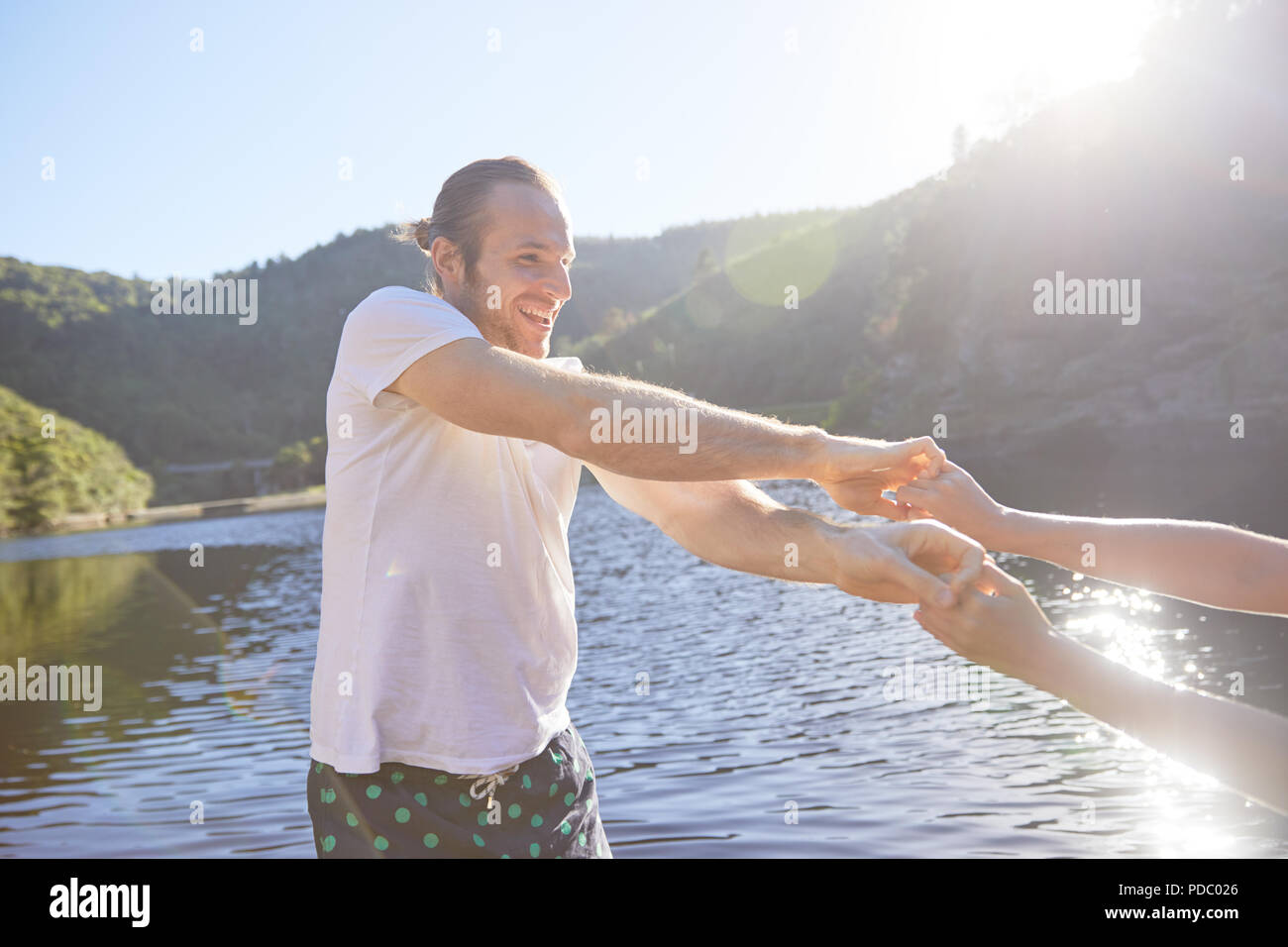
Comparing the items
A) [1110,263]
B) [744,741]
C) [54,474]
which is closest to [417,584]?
A: [744,741]

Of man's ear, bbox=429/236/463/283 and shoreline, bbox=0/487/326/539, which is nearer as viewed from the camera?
man's ear, bbox=429/236/463/283

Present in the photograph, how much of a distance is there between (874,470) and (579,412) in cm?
98

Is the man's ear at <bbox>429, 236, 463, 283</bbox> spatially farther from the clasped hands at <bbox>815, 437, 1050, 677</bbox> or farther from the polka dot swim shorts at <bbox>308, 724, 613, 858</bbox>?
the polka dot swim shorts at <bbox>308, 724, 613, 858</bbox>

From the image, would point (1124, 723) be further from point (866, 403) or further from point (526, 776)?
point (866, 403)

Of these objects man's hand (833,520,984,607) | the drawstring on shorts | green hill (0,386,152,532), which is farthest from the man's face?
green hill (0,386,152,532)

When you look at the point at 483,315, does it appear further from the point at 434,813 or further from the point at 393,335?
the point at 434,813

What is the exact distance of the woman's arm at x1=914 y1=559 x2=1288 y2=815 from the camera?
154 cm

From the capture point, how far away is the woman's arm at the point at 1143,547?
2.45 m

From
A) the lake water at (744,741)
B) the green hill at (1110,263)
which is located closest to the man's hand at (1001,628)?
the lake water at (744,741)

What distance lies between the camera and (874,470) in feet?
8.33

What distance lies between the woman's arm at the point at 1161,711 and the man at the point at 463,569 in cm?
18

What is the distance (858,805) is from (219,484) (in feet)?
385

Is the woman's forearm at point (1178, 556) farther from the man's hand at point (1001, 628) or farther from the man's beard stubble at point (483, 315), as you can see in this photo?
the man's beard stubble at point (483, 315)
